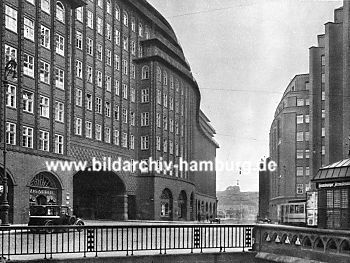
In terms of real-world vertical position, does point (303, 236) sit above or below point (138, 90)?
below

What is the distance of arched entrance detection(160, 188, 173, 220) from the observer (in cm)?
6962

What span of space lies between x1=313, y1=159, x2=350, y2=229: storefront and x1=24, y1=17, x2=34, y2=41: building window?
27.9m

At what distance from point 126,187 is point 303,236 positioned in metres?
46.9

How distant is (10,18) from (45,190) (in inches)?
555

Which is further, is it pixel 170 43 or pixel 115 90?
pixel 170 43

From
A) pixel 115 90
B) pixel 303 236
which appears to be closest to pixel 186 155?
pixel 115 90

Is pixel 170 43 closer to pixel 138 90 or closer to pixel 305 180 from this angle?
pixel 138 90

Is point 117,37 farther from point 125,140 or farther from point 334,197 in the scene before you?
point 334,197

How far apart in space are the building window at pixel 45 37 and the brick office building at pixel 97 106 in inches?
3.3

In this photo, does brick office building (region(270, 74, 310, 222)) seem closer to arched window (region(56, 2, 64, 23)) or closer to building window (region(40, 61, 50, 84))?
arched window (region(56, 2, 64, 23))

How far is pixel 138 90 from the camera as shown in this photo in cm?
6838

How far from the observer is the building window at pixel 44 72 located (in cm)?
4466

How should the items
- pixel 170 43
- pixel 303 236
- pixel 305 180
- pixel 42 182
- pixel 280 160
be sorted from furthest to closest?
pixel 280 160
pixel 305 180
pixel 170 43
pixel 42 182
pixel 303 236

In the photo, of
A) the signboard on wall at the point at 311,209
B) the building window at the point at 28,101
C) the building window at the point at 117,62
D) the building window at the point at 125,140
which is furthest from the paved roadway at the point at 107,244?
the building window at the point at 117,62
